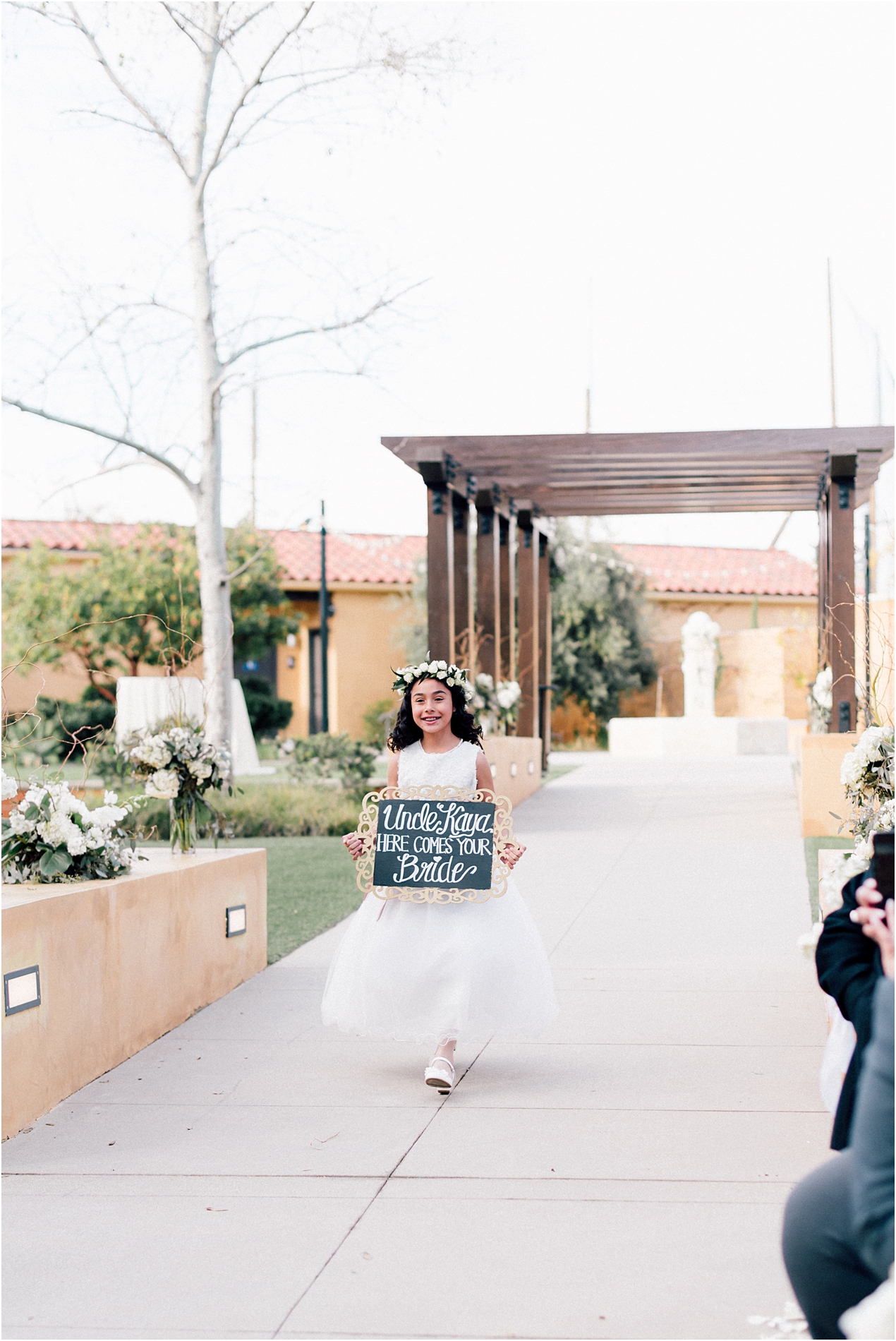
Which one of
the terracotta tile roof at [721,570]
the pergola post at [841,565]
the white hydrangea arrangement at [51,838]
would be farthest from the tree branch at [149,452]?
the terracotta tile roof at [721,570]

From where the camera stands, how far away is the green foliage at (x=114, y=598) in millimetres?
27078

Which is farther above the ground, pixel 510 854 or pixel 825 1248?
pixel 510 854

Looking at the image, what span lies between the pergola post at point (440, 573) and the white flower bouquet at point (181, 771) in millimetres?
7645

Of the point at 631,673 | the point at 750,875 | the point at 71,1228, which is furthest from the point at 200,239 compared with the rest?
the point at 631,673

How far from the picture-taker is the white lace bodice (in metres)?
5.81

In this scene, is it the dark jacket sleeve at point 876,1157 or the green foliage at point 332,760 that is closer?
the dark jacket sleeve at point 876,1157

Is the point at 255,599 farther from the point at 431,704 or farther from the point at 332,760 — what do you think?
the point at 431,704

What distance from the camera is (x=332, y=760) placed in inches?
695

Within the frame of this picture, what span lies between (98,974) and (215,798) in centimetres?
949

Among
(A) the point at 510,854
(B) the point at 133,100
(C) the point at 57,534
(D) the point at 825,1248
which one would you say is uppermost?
(B) the point at 133,100

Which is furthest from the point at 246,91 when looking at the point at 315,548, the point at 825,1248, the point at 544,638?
the point at 315,548

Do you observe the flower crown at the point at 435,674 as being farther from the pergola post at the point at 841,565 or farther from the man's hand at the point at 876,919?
the pergola post at the point at 841,565

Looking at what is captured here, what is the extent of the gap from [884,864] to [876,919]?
0.60ft

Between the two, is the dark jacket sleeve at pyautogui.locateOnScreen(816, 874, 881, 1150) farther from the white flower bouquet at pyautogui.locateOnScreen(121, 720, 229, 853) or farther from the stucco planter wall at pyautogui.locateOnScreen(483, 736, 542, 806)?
the stucco planter wall at pyautogui.locateOnScreen(483, 736, 542, 806)
